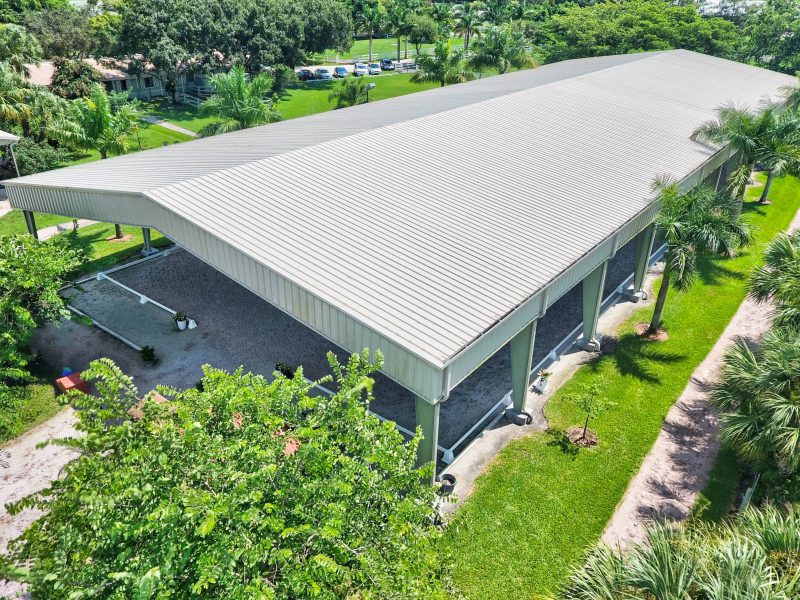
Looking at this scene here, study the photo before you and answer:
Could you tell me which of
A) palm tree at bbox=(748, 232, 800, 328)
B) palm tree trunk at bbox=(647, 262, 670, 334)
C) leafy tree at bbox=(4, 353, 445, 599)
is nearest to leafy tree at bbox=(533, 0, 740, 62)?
palm tree trunk at bbox=(647, 262, 670, 334)

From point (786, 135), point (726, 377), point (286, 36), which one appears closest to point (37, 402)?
point (726, 377)

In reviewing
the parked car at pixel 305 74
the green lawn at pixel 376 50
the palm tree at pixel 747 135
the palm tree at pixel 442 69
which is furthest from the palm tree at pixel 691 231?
the green lawn at pixel 376 50

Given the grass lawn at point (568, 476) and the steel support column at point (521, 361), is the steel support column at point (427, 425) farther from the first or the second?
A: the steel support column at point (521, 361)

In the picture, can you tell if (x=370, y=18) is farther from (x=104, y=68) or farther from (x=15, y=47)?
(x=15, y=47)

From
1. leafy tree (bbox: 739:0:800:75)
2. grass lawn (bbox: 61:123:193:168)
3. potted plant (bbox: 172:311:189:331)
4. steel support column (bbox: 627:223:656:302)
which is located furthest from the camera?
leafy tree (bbox: 739:0:800:75)

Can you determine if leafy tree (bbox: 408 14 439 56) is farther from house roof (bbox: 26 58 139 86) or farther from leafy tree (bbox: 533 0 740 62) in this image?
house roof (bbox: 26 58 139 86)

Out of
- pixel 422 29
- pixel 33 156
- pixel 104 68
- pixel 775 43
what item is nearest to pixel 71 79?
pixel 104 68
